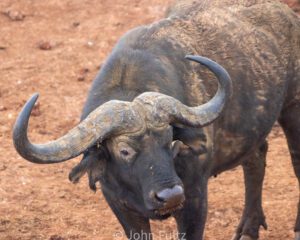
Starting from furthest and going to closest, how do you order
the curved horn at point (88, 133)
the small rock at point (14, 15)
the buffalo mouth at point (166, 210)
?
the small rock at point (14, 15) < the buffalo mouth at point (166, 210) < the curved horn at point (88, 133)

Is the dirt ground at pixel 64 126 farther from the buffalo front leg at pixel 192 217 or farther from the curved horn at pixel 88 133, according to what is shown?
the curved horn at pixel 88 133

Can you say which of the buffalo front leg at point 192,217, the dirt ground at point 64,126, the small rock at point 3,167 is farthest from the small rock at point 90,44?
the buffalo front leg at point 192,217

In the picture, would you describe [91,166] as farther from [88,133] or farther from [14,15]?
[14,15]

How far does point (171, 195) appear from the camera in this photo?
19.4ft

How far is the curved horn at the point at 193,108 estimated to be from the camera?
6191mm

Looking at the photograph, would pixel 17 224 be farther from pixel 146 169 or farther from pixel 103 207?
pixel 146 169

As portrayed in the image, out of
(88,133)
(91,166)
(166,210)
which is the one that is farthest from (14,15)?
(166,210)

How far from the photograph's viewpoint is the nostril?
19.4ft

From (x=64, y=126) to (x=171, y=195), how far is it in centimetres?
499

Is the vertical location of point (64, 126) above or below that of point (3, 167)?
below

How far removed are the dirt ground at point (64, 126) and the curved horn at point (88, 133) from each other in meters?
2.59

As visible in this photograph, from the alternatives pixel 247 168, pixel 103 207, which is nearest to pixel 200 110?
pixel 247 168

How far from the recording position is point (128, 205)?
21.3 feet

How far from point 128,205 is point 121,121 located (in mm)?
725
